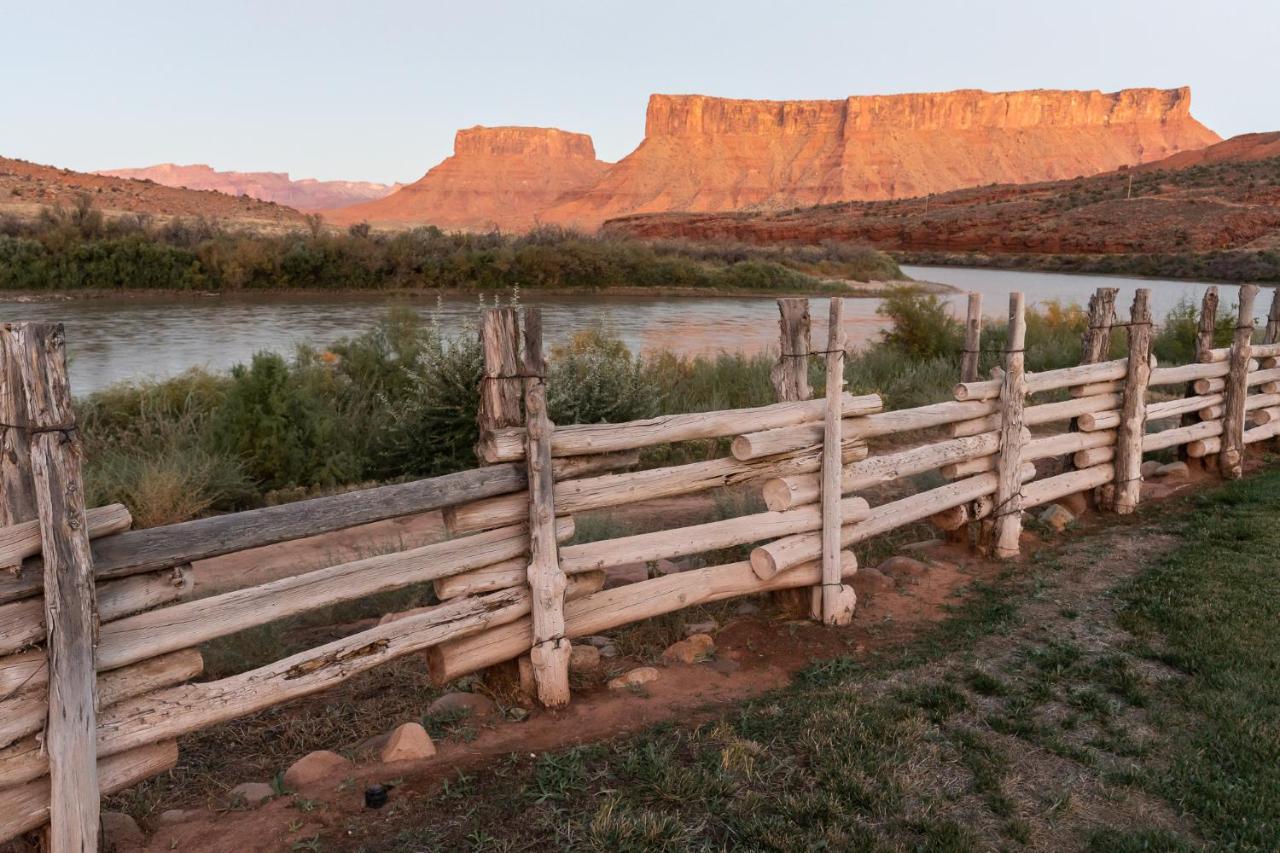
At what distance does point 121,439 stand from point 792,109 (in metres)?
133

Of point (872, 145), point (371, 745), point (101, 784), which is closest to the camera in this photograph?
point (101, 784)

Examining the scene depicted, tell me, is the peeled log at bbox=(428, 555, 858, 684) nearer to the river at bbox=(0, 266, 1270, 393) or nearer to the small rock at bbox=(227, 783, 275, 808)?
the small rock at bbox=(227, 783, 275, 808)

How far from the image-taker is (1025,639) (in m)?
4.56

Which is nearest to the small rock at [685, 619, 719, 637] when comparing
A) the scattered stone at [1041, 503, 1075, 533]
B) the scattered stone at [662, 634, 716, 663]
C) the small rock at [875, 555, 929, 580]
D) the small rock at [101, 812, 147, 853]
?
Answer: the scattered stone at [662, 634, 716, 663]

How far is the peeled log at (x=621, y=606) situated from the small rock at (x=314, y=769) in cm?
57

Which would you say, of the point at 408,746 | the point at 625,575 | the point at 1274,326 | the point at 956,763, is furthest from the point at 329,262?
the point at 956,763

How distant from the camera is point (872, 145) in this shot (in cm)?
12031

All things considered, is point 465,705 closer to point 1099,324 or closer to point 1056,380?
point 1056,380

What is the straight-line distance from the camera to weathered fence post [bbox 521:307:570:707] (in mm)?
3760

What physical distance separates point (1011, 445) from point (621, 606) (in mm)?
3124

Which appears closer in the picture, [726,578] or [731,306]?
[726,578]

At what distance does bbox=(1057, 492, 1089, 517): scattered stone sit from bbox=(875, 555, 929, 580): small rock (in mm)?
1997

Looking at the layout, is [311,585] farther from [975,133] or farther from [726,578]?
[975,133]

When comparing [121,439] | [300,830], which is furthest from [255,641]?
[121,439]
